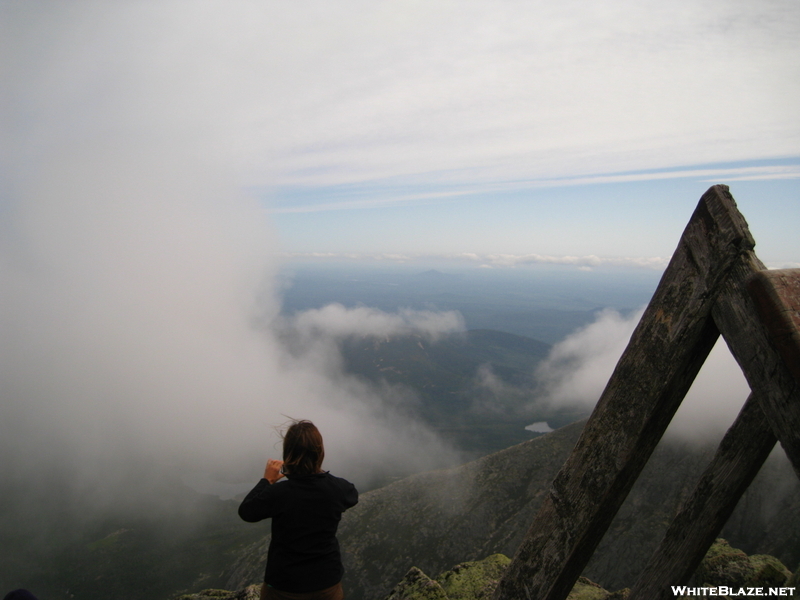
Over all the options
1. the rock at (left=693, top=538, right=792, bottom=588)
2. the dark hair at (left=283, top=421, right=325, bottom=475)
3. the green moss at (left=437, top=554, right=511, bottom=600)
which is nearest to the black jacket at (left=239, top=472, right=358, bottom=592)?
the dark hair at (left=283, top=421, right=325, bottom=475)

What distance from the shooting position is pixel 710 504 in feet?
13.5

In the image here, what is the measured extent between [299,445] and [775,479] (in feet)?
594

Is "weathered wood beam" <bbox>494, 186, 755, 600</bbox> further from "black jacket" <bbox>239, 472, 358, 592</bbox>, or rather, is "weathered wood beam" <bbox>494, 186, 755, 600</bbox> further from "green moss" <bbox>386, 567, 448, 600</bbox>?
"green moss" <bbox>386, 567, 448, 600</bbox>

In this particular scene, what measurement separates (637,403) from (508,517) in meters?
153

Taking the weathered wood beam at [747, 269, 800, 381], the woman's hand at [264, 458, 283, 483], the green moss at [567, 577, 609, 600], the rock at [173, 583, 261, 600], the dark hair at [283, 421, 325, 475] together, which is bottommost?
the rock at [173, 583, 261, 600]

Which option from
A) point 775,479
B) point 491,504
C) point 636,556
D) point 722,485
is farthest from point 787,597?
point 775,479

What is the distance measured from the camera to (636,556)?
115438 millimetres

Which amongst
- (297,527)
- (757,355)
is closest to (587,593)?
(297,527)

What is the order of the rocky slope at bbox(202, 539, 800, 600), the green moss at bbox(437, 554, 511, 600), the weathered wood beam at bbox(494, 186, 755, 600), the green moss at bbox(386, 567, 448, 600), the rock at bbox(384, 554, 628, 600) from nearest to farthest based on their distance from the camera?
the weathered wood beam at bbox(494, 186, 755, 600) → the rocky slope at bbox(202, 539, 800, 600) → the green moss at bbox(386, 567, 448, 600) → the rock at bbox(384, 554, 628, 600) → the green moss at bbox(437, 554, 511, 600)

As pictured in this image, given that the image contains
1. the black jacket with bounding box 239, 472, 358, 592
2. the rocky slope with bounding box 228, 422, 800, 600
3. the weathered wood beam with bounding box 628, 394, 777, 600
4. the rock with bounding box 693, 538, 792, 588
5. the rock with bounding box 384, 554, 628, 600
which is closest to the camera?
the weathered wood beam with bounding box 628, 394, 777, 600

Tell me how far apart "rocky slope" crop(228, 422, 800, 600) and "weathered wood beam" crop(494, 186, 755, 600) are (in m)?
138

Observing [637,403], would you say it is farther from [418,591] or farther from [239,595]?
[239,595]

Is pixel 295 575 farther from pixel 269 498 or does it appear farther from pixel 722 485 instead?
pixel 722 485

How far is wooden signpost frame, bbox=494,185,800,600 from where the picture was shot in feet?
8.66
